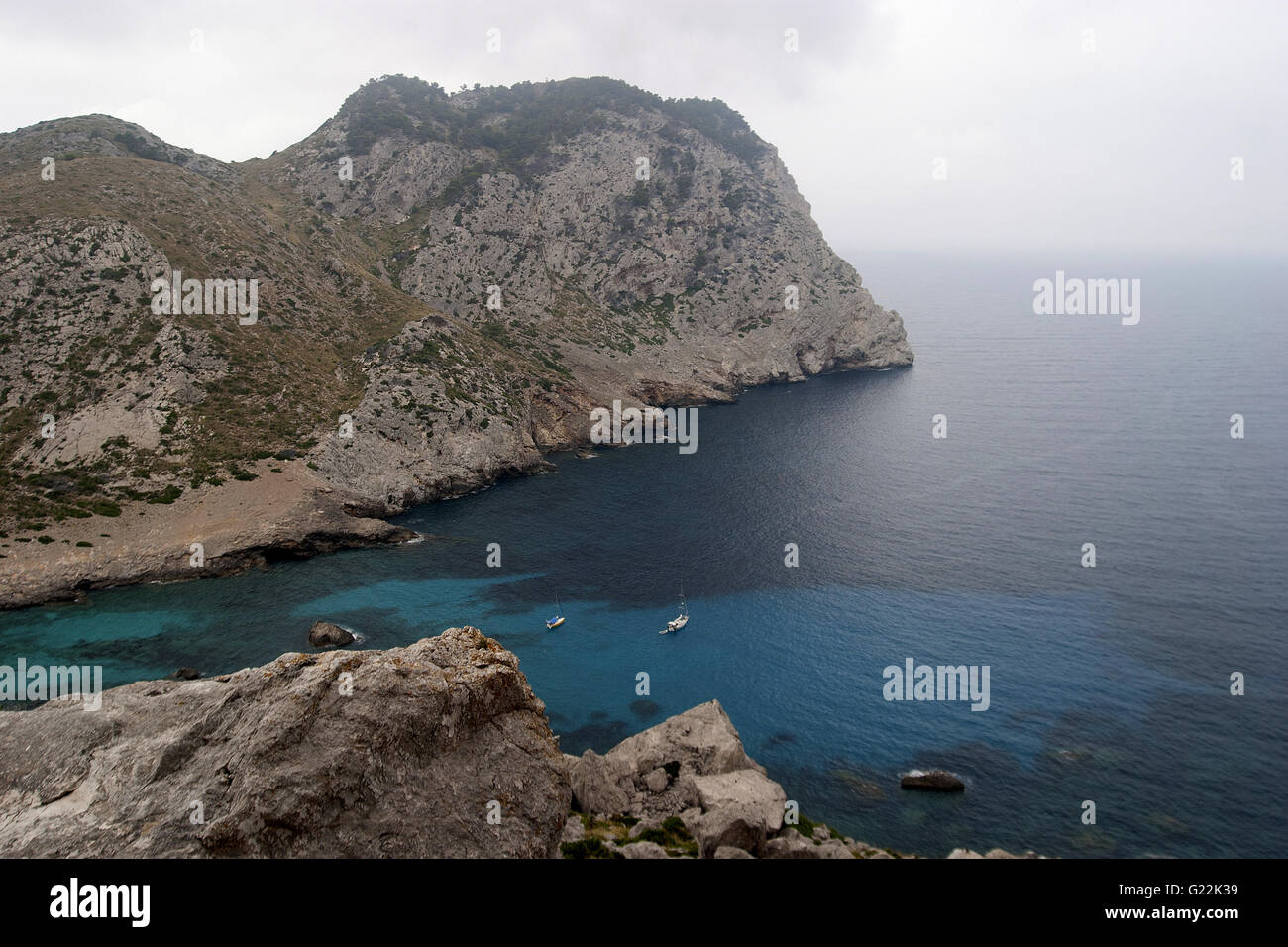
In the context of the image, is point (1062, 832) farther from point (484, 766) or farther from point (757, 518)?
point (757, 518)

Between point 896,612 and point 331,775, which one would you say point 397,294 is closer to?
point 896,612

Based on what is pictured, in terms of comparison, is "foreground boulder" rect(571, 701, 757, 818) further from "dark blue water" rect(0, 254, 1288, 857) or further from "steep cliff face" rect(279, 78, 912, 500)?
"steep cliff face" rect(279, 78, 912, 500)

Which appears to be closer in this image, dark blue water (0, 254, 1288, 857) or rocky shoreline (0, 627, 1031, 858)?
rocky shoreline (0, 627, 1031, 858)

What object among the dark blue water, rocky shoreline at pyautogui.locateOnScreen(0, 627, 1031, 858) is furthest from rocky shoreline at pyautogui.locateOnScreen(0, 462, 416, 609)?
rocky shoreline at pyautogui.locateOnScreen(0, 627, 1031, 858)

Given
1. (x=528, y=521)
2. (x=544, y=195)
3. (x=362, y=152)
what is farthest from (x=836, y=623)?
(x=362, y=152)

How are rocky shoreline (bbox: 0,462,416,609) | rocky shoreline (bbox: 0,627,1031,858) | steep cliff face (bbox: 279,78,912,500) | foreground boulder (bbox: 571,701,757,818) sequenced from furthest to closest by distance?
steep cliff face (bbox: 279,78,912,500)
rocky shoreline (bbox: 0,462,416,609)
foreground boulder (bbox: 571,701,757,818)
rocky shoreline (bbox: 0,627,1031,858)

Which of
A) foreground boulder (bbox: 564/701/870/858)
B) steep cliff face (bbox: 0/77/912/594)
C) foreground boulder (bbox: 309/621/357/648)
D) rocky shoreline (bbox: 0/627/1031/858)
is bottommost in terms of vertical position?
foreground boulder (bbox: 564/701/870/858)

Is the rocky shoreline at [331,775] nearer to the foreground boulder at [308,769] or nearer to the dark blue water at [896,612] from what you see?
the foreground boulder at [308,769]

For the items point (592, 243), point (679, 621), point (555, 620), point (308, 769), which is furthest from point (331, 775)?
point (592, 243)
